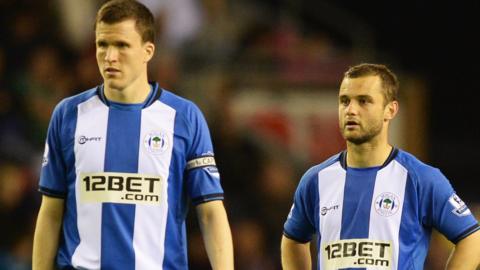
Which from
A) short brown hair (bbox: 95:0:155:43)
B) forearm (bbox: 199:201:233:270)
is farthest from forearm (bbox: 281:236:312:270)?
short brown hair (bbox: 95:0:155:43)

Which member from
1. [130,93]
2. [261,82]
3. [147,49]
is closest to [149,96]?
[130,93]

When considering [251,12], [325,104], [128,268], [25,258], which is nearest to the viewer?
[128,268]

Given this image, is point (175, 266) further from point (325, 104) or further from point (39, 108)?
point (325, 104)

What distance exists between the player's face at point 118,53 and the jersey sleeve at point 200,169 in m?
0.34

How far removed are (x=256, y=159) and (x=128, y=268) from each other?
16.5 feet

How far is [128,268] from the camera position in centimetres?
566

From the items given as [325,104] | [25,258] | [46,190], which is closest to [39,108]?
[25,258]

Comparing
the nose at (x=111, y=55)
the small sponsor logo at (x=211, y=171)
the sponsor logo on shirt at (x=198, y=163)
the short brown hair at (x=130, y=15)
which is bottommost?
the small sponsor logo at (x=211, y=171)

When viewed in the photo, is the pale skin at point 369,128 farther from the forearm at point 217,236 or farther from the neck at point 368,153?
the forearm at point 217,236

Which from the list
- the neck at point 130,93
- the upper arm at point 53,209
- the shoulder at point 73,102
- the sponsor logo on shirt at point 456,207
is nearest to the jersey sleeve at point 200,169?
the neck at point 130,93

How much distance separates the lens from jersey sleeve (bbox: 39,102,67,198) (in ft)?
19.1

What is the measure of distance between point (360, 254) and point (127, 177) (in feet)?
3.51

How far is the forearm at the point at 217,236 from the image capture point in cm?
574

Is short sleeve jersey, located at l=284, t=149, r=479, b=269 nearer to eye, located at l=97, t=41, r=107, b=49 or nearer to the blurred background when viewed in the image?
eye, located at l=97, t=41, r=107, b=49
